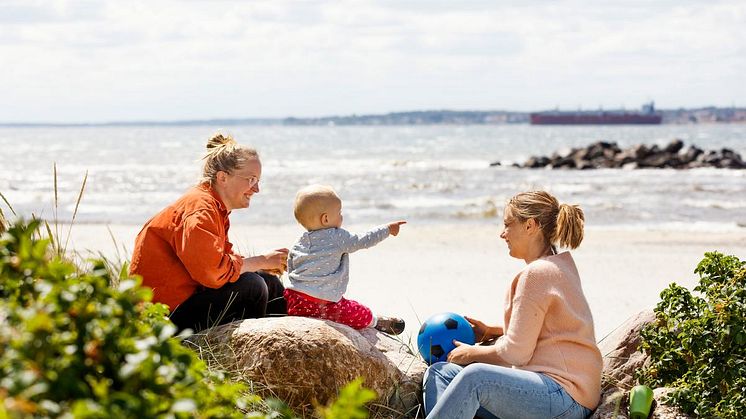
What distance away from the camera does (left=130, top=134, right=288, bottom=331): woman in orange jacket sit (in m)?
5.09

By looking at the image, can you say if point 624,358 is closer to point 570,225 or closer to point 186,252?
point 570,225

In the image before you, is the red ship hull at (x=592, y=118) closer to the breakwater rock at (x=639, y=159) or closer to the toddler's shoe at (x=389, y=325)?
the breakwater rock at (x=639, y=159)

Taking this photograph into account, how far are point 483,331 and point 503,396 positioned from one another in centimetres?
99

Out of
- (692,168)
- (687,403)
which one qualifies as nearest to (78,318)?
(687,403)

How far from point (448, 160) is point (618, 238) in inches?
1360

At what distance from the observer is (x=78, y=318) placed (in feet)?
Answer: 8.27

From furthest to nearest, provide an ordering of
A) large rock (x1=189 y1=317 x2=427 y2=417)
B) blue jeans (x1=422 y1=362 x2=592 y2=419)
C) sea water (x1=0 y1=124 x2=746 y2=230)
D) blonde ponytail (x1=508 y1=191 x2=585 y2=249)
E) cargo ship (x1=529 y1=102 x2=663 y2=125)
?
cargo ship (x1=529 y1=102 x2=663 y2=125)
sea water (x1=0 y1=124 x2=746 y2=230)
large rock (x1=189 y1=317 x2=427 y2=417)
blonde ponytail (x1=508 y1=191 x2=585 y2=249)
blue jeans (x1=422 y1=362 x2=592 y2=419)

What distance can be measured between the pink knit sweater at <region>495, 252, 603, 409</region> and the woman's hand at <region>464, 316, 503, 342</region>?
2.29ft

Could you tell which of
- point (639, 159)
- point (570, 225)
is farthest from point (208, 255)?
point (639, 159)

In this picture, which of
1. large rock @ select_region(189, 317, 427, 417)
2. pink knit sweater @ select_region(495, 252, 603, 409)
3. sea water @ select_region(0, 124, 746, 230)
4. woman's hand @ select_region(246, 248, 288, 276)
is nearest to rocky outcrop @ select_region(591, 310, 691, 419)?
pink knit sweater @ select_region(495, 252, 603, 409)

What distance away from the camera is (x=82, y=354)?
249cm

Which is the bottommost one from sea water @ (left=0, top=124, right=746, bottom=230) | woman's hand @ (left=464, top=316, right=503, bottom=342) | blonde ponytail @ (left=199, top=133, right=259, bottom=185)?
sea water @ (left=0, top=124, right=746, bottom=230)

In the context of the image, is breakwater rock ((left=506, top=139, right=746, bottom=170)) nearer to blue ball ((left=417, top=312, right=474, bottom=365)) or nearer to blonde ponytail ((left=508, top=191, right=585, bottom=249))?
blue ball ((left=417, top=312, right=474, bottom=365))

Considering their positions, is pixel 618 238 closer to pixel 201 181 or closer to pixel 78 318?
pixel 201 181
